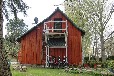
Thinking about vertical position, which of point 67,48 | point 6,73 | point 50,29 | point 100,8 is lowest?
point 6,73

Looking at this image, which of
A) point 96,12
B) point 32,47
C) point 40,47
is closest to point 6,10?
point 40,47

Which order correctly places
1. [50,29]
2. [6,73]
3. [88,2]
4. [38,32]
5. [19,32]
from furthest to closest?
1. [19,32]
2. [88,2]
3. [38,32]
4. [50,29]
5. [6,73]

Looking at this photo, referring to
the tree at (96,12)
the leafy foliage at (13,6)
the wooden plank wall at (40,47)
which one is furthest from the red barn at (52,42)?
the leafy foliage at (13,6)

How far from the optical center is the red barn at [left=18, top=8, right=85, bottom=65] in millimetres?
34781

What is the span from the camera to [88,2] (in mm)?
45219

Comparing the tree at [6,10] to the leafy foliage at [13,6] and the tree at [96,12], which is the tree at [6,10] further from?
the tree at [96,12]

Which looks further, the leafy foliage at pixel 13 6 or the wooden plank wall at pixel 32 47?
the wooden plank wall at pixel 32 47

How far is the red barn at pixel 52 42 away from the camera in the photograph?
34781mm

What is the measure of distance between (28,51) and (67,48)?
5.07 m

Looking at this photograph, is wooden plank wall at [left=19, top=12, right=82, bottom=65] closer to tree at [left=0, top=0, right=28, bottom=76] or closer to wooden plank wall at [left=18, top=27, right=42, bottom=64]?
wooden plank wall at [left=18, top=27, right=42, bottom=64]

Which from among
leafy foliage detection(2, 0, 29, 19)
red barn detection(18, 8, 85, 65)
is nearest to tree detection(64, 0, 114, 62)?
red barn detection(18, 8, 85, 65)

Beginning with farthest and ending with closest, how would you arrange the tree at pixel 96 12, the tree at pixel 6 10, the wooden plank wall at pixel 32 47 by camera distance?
the tree at pixel 96 12 → the wooden plank wall at pixel 32 47 → the tree at pixel 6 10

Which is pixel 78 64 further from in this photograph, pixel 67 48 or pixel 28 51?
pixel 28 51

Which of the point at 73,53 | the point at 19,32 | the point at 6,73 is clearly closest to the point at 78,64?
the point at 73,53
